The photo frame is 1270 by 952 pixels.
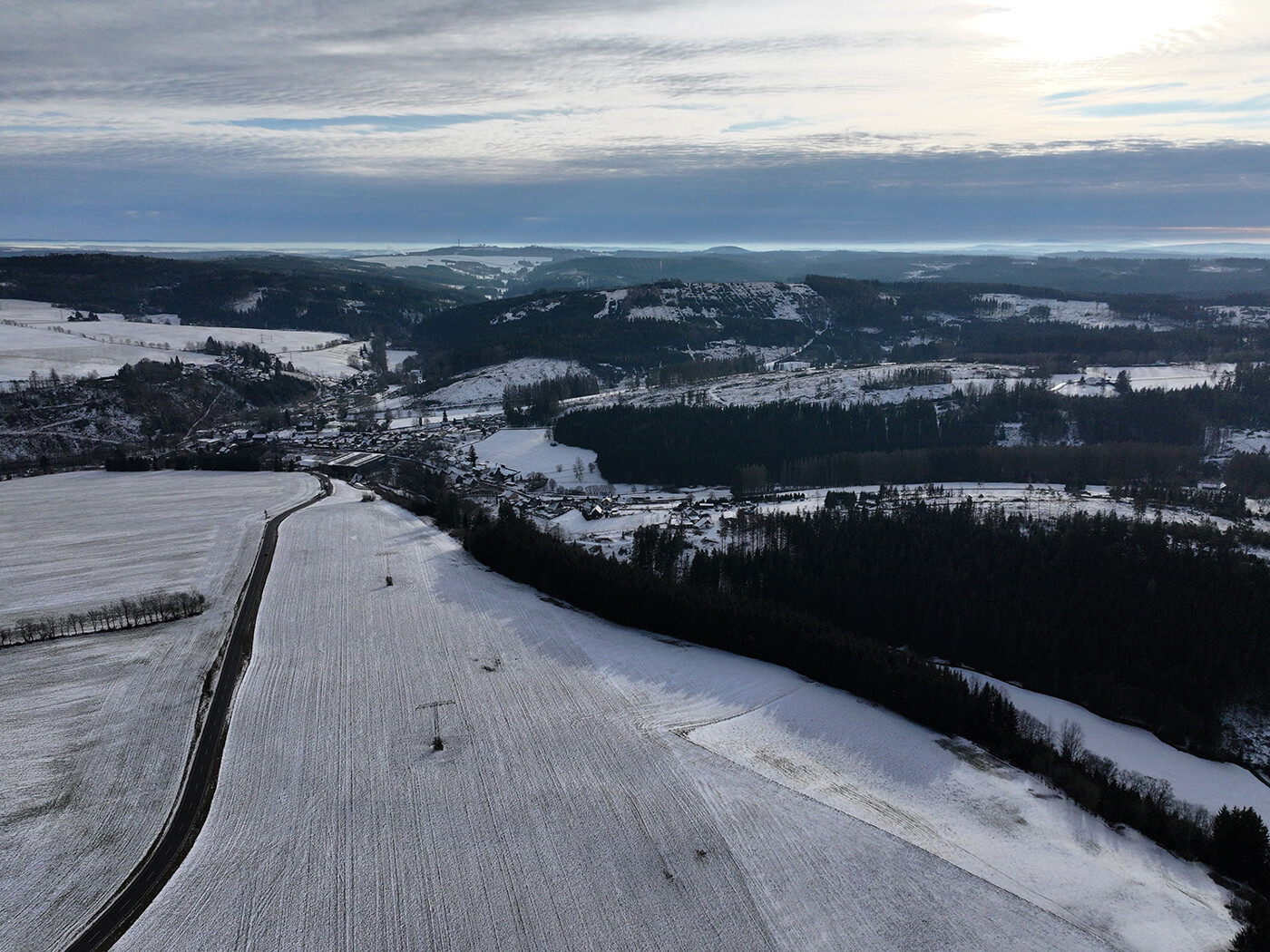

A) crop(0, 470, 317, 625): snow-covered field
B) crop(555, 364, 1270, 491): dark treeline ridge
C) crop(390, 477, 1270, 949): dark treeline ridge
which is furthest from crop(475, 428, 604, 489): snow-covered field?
crop(390, 477, 1270, 949): dark treeline ridge

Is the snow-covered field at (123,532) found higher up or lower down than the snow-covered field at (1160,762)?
higher up

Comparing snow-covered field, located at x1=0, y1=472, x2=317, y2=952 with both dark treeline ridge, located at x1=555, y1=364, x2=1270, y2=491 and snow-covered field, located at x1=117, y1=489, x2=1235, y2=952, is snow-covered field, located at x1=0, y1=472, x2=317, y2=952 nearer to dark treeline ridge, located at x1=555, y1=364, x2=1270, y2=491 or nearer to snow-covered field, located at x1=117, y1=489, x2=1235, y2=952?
snow-covered field, located at x1=117, y1=489, x2=1235, y2=952

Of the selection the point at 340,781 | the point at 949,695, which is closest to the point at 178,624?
the point at 340,781

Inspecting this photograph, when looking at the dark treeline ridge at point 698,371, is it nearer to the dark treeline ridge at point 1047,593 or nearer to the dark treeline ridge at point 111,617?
the dark treeline ridge at point 1047,593

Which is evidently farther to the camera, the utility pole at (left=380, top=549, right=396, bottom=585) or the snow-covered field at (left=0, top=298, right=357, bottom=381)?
the snow-covered field at (left=0, top=298, right=357, bottom=381)

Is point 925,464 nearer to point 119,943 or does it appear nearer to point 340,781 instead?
point 340,781

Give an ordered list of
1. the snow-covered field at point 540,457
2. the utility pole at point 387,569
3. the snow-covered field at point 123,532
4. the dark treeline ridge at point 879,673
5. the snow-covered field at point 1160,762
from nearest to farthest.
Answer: the dark treeline ridge at point 879,673, the snow-covered field at point 1160,762, the snow-covered field at point 123,532, the utility pole at point 387,569, the snow-covered field at point 540,457

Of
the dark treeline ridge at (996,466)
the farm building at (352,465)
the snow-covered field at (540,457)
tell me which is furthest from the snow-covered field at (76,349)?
the dark treeline ridge at (996,466)
